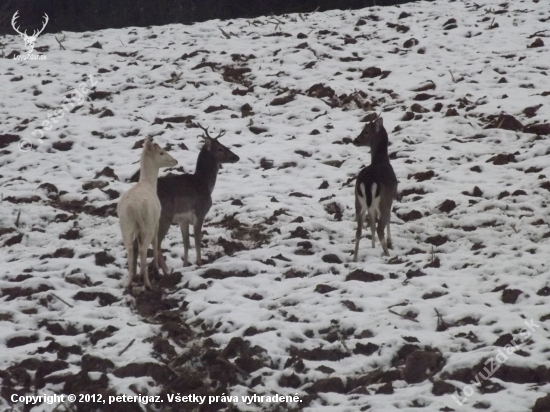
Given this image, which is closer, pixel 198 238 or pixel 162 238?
pixel 162 238

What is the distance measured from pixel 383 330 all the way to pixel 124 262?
299cm

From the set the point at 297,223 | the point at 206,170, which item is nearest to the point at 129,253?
the point at 206,170

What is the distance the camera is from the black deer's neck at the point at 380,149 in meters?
8.61

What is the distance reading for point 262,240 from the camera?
802cm

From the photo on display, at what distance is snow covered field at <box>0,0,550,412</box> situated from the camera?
518 cm

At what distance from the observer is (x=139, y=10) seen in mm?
20953

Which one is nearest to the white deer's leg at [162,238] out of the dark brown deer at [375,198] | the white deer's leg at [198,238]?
the white deer's leg at [198,238]

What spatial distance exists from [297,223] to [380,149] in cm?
140

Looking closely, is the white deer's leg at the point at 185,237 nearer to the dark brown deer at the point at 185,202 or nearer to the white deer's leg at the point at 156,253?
the dark brown deer at the point at 185,202

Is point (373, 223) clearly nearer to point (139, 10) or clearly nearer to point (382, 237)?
point (382, 237)

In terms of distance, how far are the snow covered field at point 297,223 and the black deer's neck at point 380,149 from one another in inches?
27.1

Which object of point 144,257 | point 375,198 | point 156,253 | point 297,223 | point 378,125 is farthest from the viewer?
point 378,125

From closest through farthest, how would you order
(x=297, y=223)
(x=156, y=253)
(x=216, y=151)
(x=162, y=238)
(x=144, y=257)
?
(x=144, y=257), (x=156, y=253), (x=162, y=238), (x=297, y=223), (x=216, y=151)

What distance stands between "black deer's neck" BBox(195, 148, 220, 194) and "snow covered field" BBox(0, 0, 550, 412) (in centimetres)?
56
